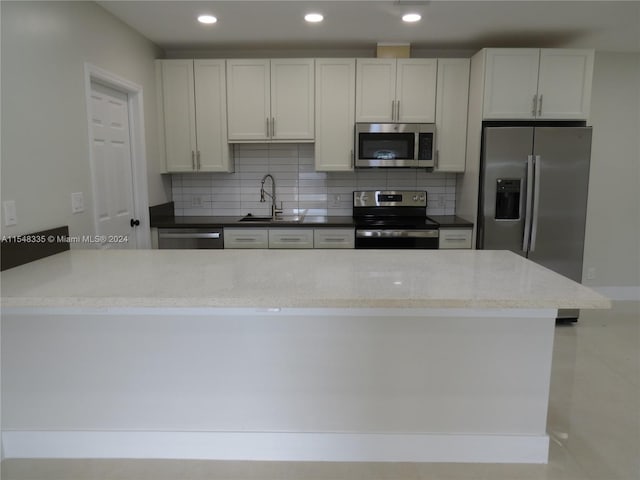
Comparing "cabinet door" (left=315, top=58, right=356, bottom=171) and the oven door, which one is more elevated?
"cabinet door" (left=315, top=58, right=356, bottom=171)

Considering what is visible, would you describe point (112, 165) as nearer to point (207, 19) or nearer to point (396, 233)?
point (207, 19)

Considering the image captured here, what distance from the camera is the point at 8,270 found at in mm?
1950

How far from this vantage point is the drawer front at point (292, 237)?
377 cm

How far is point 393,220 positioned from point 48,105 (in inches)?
110

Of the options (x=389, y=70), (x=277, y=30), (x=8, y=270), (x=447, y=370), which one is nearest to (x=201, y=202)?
(x=277, y=30)

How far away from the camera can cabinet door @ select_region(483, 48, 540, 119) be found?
3525 mm

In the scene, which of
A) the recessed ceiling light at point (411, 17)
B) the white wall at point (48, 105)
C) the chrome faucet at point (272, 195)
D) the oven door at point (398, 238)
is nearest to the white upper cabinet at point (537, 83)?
the recessed ceiling light at point (411, 17)

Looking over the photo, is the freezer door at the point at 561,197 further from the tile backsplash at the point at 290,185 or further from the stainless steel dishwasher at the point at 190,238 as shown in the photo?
the stainless steel dishwasher at the point at 190,238

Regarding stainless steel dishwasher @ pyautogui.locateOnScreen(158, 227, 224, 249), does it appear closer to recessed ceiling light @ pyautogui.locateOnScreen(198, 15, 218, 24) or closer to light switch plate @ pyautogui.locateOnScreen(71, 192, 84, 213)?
light switch plate @ pyautogui.locateOnScreen(71, 192, 84, 213)

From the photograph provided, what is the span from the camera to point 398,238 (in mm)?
3723

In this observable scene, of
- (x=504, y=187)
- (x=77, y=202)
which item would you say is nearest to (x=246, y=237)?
(x=77, y=202)

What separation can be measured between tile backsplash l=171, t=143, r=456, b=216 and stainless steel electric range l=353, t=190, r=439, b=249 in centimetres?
11

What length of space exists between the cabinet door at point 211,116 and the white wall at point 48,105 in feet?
2.98

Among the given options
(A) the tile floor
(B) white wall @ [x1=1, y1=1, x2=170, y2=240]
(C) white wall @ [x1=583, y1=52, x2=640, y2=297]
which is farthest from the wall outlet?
(C) white wall @ [x1=583, y1=52, x2=640, y2=297]
